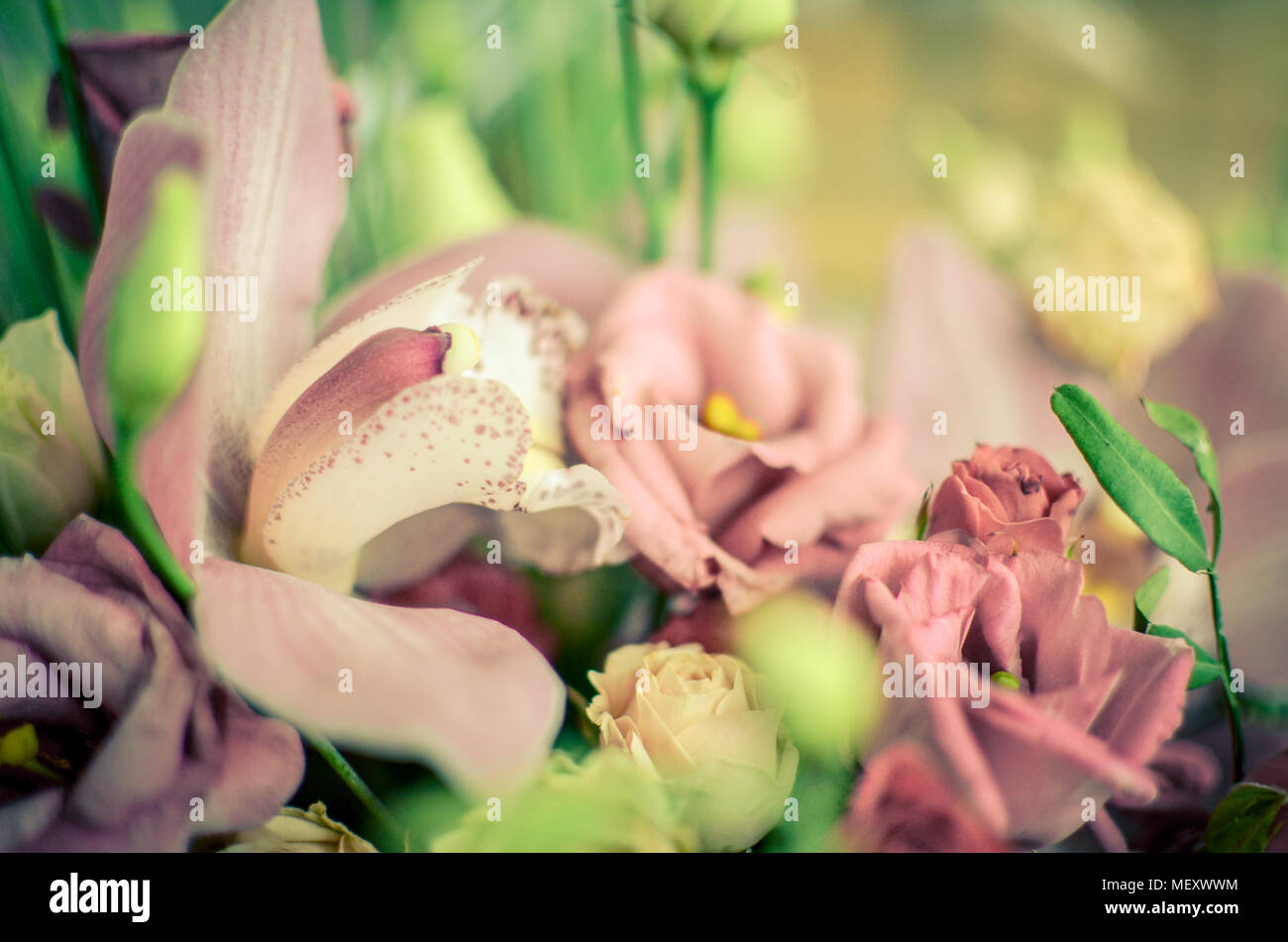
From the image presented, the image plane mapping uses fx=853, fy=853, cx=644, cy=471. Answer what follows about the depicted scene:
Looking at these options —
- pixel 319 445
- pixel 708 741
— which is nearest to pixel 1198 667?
pixel 708 741

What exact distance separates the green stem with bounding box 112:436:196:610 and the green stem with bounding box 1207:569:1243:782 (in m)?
0.26

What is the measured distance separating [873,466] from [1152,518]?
Answer: 73 millimetres

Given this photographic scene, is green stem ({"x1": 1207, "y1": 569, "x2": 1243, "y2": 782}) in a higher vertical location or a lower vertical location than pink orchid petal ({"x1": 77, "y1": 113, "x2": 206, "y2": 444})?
lower

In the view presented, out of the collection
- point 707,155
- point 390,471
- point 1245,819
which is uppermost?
point 707,155

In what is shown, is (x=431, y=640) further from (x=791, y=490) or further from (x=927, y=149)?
(x=927, y=149)

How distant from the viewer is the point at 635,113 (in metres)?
0.31

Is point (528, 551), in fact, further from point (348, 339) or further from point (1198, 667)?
point (1198, 667)

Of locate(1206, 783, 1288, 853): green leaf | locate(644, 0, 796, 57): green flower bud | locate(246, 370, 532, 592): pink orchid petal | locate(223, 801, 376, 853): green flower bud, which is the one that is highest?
locate(644, 0, 796, 57): green flower bud

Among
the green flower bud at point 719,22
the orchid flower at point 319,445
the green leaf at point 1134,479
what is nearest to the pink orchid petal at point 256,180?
the orchid flower at point 319,445

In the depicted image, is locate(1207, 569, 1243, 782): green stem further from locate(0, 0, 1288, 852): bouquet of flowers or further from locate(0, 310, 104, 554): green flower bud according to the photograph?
locate(0, 310, 104, 554): green flower bud

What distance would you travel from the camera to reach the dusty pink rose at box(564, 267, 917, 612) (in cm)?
23

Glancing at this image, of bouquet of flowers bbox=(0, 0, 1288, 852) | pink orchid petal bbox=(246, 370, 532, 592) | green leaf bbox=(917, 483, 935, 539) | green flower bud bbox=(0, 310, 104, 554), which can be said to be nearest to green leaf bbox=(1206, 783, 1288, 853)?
bouquet of flowers bbox=(0, 0, 1288, 852)

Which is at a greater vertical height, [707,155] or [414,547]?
[707,155]

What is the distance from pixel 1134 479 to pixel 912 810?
103 millimetres
